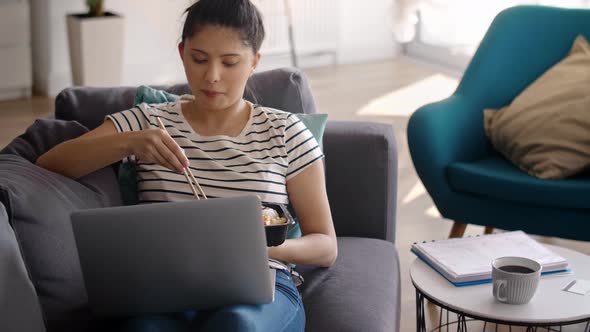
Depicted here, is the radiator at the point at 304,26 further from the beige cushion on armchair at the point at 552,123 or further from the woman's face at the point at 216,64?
the woman's face at the point at 216,64

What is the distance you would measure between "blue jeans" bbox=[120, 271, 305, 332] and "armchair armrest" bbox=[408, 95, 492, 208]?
1.15 meters

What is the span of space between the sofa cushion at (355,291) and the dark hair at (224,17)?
53 cm

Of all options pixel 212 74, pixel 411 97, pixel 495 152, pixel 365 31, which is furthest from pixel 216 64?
pixel 365 31

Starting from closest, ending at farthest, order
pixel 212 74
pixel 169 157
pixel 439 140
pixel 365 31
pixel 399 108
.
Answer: pixel 169 157
pixel 212 74
pixel 439 140
pixel 399 108
pixel 365 31

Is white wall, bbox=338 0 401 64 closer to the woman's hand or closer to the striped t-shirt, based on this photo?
the striped t-shirt

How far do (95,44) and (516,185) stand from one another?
302 cm

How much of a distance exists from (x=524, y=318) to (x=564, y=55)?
147cm

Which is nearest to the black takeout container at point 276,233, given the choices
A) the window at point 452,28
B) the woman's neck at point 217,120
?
the woman's neck at point 217,120

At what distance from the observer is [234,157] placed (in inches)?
69.4

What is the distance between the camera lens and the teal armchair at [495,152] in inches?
98.1

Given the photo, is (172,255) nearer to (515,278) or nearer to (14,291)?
(14,291)

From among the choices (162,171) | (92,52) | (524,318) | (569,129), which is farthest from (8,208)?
(92,52)

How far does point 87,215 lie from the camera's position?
1.29 metres

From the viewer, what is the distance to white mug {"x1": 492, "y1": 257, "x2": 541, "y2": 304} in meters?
1.62
